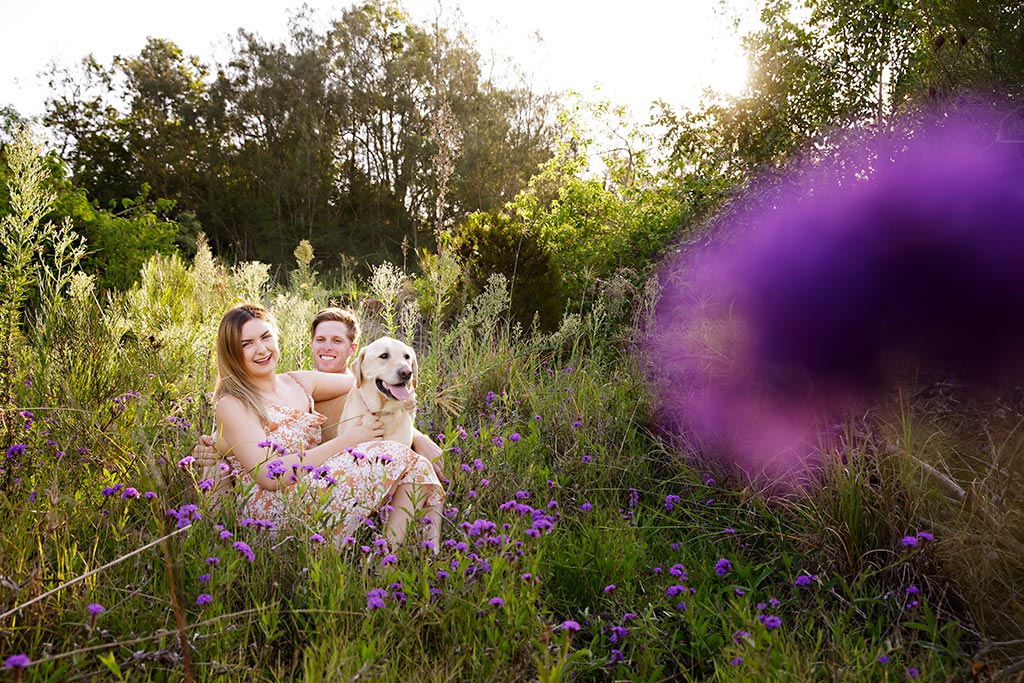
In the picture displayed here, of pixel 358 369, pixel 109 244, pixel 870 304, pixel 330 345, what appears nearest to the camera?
pixel 358 369

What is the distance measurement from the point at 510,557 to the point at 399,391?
0.90m

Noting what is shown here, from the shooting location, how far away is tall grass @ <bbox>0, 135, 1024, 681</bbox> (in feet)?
6.14

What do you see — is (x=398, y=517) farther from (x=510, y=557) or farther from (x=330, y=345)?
(x=330, y=345)

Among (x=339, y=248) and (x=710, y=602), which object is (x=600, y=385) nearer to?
(x=710, y=602)

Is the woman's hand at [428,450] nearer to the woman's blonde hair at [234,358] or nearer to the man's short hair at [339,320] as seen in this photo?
the woman's blonde hair at [234,358]

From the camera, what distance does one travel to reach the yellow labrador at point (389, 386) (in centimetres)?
304

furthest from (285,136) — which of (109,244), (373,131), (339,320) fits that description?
(339,320)

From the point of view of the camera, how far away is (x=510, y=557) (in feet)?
8.30

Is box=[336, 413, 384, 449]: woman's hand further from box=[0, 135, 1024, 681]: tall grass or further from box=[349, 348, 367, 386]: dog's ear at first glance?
box=[0, 135, 1024, 681]: tall grass

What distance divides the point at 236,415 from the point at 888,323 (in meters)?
3.20

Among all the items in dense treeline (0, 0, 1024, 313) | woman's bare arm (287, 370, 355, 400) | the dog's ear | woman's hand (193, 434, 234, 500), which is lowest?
woman's hand (193, 434, 234, 500)

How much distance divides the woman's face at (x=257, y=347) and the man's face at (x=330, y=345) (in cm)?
60

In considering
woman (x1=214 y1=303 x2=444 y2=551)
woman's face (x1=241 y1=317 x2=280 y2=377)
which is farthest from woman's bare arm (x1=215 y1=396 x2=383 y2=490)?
woman's face (x1=241 y1=317 x2=280 y2=377)

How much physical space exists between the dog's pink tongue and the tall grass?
19.8 inches
